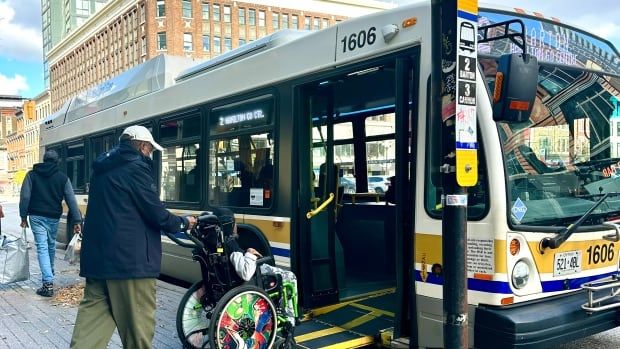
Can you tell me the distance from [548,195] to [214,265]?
2541mm

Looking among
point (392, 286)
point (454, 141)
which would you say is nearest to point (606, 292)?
point (454, 141)

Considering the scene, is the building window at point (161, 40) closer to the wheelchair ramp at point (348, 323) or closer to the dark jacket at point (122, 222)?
the wheelchair ramp at point (348, 323)

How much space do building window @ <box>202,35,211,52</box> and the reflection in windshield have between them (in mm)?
68032

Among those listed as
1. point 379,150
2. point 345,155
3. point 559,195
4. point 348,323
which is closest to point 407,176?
point 559,195

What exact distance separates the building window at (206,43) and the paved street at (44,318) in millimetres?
63921

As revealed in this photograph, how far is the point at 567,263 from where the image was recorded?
160 inches

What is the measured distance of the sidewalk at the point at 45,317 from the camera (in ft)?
17.6

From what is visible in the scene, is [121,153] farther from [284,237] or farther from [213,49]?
[213,49]

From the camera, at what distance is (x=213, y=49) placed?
6994cm

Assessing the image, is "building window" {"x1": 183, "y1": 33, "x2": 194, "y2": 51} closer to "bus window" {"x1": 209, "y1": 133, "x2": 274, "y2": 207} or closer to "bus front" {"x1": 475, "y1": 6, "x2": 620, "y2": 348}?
"bus window" {"x1": 209, "y1": 133, "x2": 274, "y2": 207}

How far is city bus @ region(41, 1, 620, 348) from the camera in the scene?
12.4ft

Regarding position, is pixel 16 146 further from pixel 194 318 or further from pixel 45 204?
pixel 194 318

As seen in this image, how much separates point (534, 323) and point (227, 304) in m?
2.11

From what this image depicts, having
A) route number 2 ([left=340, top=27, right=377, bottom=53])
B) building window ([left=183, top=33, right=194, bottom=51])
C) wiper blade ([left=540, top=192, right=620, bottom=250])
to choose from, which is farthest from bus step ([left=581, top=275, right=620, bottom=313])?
building window ([left=183, top=33, right=194, bottom=51])
